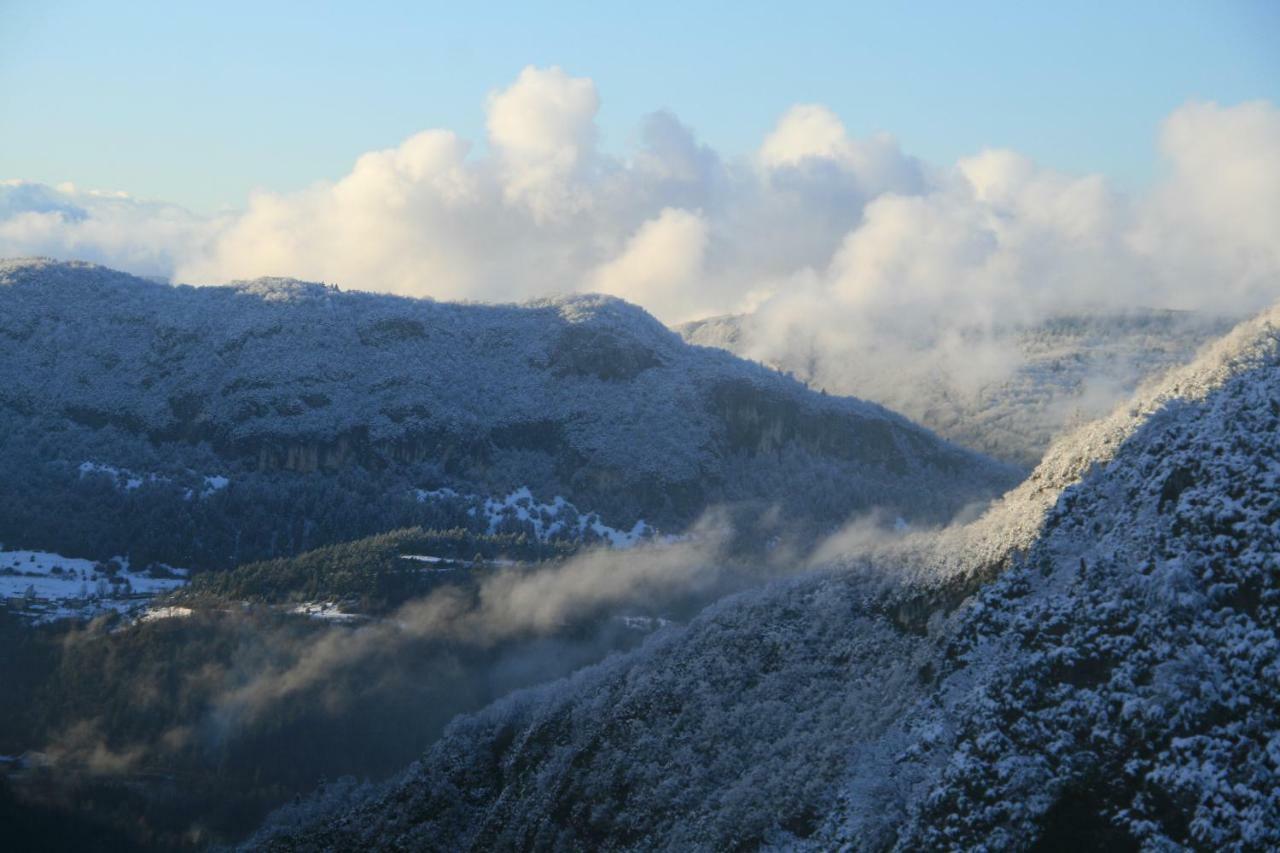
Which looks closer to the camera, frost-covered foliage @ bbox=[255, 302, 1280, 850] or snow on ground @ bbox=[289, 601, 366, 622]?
frost-covered foliage @ bbox=[255, 302, 1280, 850]

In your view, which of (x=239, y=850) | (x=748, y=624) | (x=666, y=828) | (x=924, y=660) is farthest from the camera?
(x=239, y=850)

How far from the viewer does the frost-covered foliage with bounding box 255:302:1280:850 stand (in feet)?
177

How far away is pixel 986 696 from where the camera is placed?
6338cm

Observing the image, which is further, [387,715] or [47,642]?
[47,642]

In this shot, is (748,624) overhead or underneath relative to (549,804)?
overhead

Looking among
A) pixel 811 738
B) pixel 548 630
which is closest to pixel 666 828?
pixel 811 738

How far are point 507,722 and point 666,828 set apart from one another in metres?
30.1

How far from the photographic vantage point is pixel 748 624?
98.2 m

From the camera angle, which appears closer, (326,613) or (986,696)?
(986,696)

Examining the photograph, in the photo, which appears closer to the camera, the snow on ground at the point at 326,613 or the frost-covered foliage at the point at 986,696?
the frost-covered foliage at the point at 986,696

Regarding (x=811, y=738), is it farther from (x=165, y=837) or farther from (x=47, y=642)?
(x=47, y=642)

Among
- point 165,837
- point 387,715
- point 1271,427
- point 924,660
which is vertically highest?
point 1271,427

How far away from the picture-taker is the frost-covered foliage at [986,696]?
5403 centimetres

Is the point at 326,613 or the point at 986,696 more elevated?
the point at 986,696
